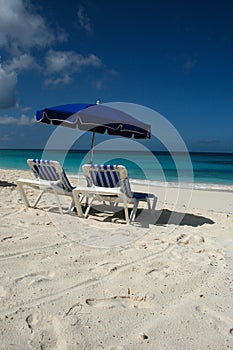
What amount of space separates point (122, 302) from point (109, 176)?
2.51m

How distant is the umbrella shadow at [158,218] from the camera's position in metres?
4.68

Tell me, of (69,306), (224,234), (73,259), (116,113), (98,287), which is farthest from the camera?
(116,113)

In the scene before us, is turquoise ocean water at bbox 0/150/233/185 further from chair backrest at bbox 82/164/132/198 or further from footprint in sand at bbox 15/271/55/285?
footprint in sand at bbox 15/271/55/285

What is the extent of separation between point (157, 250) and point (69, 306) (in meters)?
1.48

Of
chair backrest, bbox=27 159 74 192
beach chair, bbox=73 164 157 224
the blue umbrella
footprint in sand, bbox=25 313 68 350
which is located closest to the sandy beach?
footprint in sand, bbox=25 313 68 350

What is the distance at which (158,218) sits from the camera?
500 cm

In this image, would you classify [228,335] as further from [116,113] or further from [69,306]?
[116,113]

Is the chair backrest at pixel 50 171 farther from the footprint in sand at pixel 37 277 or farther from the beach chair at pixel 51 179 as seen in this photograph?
the footprint in sand at pixel 37 277

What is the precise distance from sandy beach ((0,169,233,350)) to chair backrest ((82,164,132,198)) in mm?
648

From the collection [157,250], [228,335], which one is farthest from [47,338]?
[157,250]

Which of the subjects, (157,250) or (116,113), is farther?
(116,113)

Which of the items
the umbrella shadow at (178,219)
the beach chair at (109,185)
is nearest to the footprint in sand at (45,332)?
the beach chair at (109,185)

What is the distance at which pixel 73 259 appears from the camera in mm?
2900

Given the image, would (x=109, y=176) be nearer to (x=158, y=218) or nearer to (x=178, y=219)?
(x=158, y=218)
